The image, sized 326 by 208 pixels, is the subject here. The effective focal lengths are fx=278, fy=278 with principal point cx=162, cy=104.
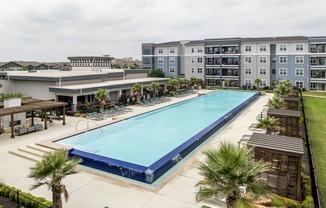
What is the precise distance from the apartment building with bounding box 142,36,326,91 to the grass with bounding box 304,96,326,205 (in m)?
16.6

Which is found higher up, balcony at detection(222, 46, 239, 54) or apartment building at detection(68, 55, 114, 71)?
balcony at detection(222, 46, 239, 54)

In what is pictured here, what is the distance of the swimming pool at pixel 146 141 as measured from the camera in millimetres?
13898

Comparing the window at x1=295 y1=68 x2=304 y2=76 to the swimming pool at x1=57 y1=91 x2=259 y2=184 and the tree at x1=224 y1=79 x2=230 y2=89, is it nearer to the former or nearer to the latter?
the tree at x1=224 y1=79 x2=230 y2=89

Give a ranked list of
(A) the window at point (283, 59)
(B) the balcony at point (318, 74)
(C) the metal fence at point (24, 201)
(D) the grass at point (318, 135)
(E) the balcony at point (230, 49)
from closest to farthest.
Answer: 1. (C) the metal fence at point (24, 201)
2. (D) the grass at point (318, 135)
3. (B) the balcony at point (318, 74)
4. (A) the window at point (283, 59)
5. (E) the balcony at point (230, 49)

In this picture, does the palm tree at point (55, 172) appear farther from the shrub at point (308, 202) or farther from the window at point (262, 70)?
the window at point (262, 70)

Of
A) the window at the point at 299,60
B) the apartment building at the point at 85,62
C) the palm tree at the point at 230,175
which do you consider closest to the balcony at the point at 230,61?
the window at the point at 299,60

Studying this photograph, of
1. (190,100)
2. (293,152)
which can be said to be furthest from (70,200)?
(190,100)

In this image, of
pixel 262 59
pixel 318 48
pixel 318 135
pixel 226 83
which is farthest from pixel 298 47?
pixel 318 135

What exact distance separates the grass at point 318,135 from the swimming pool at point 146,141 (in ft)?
22.8

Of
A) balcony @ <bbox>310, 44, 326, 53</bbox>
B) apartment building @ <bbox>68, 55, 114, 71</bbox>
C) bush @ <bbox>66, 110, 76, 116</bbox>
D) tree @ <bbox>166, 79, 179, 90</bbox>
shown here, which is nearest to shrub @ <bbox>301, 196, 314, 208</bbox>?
bush @ <bbox>66, 110, 76, 116</bbox>

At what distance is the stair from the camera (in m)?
16.3

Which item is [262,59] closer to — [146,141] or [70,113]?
[70,113]

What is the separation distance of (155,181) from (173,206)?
267 cm

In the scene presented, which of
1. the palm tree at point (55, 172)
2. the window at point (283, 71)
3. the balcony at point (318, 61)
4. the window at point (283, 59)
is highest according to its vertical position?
the window at point (283, 59)
